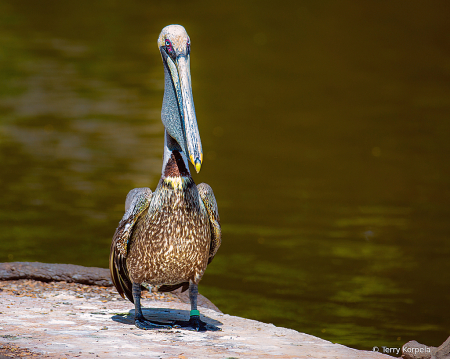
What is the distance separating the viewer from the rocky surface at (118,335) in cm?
502

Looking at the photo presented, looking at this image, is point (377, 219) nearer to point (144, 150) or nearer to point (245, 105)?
point (144, 150)

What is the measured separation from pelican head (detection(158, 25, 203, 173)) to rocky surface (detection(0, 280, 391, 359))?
1476 mm

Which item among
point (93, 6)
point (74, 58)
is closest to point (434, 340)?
point (74, 58)

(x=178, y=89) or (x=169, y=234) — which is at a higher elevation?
(x=178, y=89)

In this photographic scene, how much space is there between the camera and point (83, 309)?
6340 mm

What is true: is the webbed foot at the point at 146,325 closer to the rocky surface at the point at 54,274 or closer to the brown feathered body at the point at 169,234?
the brown feathered body at the point at 169,234

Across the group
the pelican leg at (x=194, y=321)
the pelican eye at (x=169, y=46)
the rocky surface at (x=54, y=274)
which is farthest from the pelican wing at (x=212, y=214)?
the rocky surface at (x=54, y=274)

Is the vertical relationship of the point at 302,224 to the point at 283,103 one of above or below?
below

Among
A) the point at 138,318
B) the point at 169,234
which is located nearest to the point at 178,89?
the point at 169,234

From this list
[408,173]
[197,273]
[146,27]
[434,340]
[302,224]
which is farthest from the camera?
[146,27]

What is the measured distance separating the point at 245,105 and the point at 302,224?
38.3 ft

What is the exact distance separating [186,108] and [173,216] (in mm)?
846

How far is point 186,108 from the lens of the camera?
557cm

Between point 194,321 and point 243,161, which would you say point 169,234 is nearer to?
point 194,321
